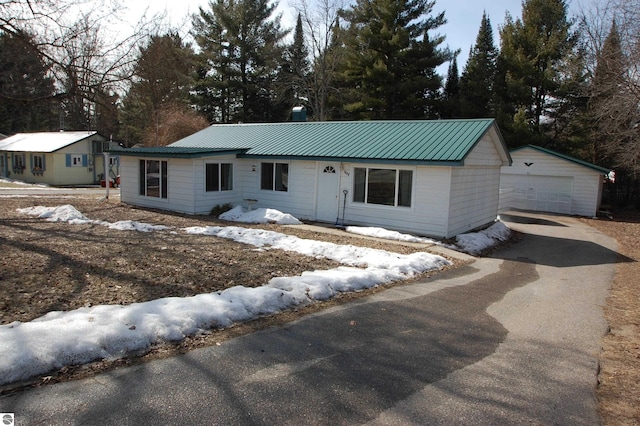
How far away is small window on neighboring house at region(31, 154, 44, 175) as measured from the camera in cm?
3203

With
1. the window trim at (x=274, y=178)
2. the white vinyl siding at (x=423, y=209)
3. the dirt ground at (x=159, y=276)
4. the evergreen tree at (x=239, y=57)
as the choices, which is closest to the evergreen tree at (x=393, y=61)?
the evergreen tree at (x=239, y=57)

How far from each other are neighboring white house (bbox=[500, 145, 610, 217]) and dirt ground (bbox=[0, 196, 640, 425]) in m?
10.7

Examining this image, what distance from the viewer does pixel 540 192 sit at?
24531mm

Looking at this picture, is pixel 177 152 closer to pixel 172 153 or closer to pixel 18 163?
pixel 172 153

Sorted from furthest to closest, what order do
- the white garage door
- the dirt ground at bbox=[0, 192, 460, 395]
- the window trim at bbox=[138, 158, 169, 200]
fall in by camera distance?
the white garage door, the window trim at bbox=[138, 158, 169, 200], the dirt ground at bbox=[0, 192, 460, 395]

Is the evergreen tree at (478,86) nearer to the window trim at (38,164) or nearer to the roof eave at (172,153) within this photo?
the roof eave at (172,153)

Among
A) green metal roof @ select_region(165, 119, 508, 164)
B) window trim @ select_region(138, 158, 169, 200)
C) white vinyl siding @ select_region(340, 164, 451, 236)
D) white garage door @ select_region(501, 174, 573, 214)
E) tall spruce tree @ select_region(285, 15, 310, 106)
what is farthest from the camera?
tall spruce tree @ select_region(285, 15, 310, 106)

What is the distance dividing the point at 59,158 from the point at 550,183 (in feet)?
101

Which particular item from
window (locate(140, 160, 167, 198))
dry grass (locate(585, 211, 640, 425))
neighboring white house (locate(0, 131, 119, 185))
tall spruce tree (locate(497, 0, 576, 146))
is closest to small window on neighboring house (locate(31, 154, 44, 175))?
neighboring white house (locate(0, 131, 119, 185))

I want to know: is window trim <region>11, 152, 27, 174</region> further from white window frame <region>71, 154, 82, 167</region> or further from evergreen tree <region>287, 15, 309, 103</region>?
evergreen tree <region>287, 15, 309, 103</region>

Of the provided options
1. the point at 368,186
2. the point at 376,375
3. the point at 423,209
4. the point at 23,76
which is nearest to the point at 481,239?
the point at 423,209

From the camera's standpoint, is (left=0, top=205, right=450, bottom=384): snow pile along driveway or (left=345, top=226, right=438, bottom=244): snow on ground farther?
(left=345, top=226, right=438, bottom=244): snow on ground

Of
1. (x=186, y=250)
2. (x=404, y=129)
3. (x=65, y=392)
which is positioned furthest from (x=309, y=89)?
(x=65, y=392)

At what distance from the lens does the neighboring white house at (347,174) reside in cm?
1363
